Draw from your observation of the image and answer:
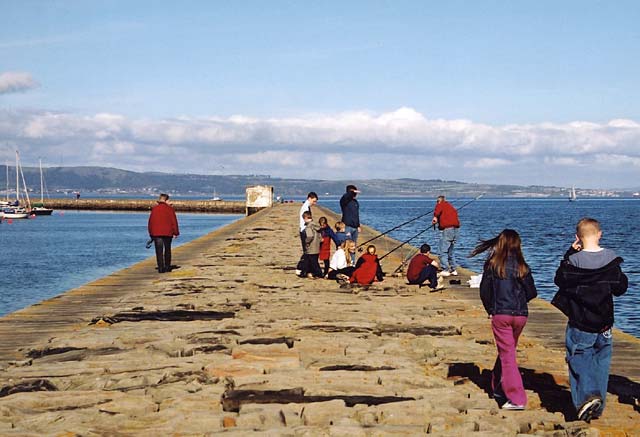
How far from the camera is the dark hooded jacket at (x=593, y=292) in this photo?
18.1 feet

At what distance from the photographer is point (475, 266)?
90.8 ft

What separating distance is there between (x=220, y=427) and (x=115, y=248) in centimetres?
3529

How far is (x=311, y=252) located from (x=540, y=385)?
771 centimetres

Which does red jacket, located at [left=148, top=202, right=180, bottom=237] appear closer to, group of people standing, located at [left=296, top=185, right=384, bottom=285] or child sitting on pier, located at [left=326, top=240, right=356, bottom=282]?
group of people standing, located at [left=296, top=185, right=384, bottom=285]

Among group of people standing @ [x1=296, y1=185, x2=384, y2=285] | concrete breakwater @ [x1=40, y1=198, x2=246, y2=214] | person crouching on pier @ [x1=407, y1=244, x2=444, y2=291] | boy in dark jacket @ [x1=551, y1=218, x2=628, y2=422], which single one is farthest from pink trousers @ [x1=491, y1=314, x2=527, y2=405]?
concrete breakwater @ [x1=40, y1=198, x2=246, y2=214]

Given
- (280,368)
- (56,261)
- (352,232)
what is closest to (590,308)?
(280,368)

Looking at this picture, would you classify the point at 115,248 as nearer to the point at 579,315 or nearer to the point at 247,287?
the point at 247,287

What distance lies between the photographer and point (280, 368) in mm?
6973

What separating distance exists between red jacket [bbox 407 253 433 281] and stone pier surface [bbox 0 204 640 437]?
3.69 feet

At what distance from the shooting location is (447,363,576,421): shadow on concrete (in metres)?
6.00

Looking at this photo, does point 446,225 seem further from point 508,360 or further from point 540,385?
point 508,360

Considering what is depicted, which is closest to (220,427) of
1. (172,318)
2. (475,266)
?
(172,318)

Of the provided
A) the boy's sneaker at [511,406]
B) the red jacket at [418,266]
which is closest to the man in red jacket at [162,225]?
the red jacket at [418,266]

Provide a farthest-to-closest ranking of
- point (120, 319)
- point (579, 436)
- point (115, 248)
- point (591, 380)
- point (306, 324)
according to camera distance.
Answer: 1. point (115, 248)
2. point (120, 319)
3. point (306, 324)
4. point (591, 380)
5. point (579, 436)
